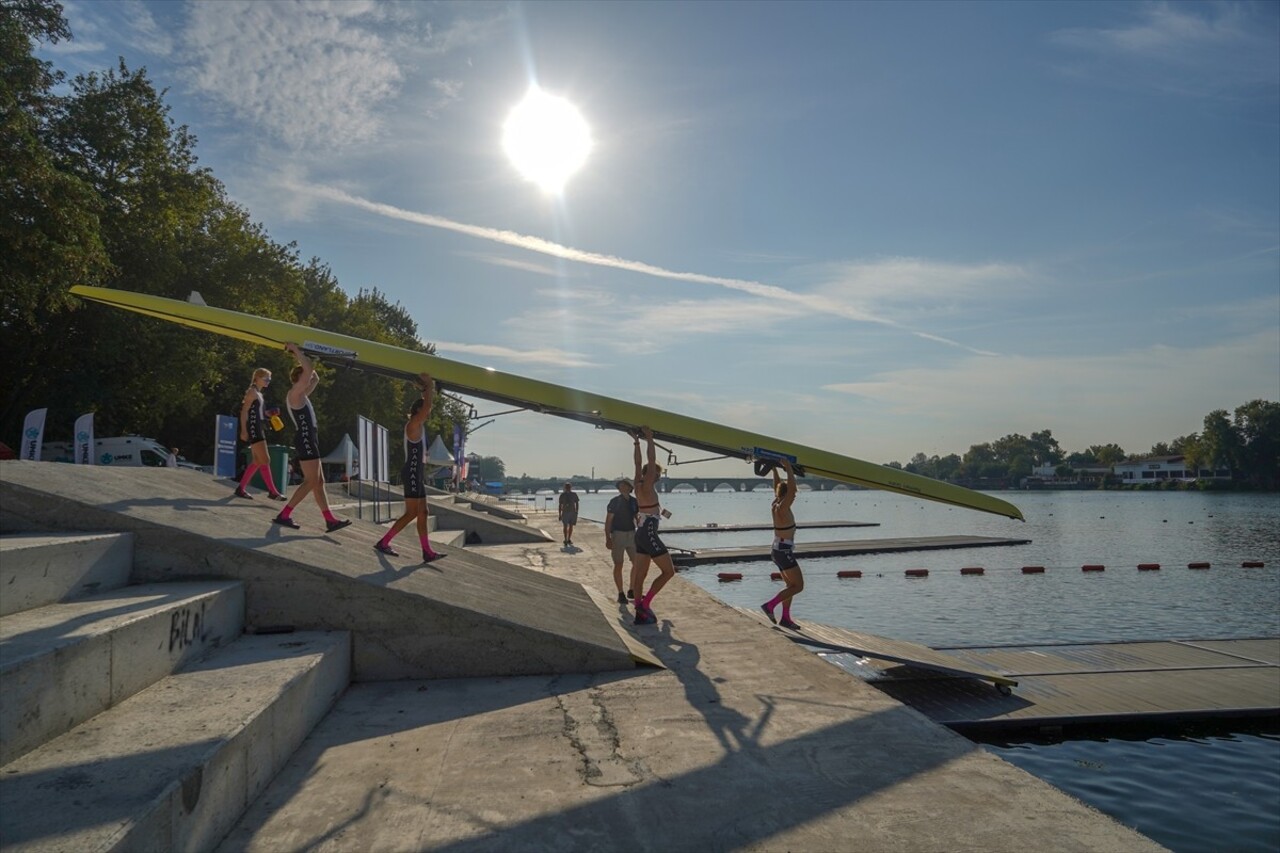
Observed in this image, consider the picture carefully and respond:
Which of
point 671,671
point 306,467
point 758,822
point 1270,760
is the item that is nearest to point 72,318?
point 306,467

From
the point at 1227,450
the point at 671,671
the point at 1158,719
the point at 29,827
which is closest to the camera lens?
the point at 29,827

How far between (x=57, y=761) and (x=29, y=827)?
69 cm

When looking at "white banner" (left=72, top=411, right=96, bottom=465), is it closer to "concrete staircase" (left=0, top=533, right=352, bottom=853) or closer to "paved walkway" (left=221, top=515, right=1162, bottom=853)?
"concrete staircase" (left=0, top=533, right=352, bottom=853)

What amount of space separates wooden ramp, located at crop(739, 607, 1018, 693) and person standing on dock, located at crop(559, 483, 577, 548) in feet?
40.1

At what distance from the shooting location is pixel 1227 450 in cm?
13538

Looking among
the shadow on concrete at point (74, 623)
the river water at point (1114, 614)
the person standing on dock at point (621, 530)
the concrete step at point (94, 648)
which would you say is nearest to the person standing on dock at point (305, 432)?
the concrete step at point (94, 648)

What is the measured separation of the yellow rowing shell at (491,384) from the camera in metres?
8.88

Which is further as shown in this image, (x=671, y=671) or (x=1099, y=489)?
(x=1099, y=489)

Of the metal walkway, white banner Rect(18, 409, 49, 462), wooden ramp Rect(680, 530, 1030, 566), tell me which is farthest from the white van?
the metal walkway

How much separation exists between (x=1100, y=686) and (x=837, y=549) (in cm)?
2473

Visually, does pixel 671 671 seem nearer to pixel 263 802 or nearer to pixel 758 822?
pixel 758 822

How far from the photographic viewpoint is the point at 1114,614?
1998 cm

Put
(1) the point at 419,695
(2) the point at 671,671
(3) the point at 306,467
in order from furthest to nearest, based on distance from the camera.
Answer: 1. (3) the point at 306,467
2. (2) the point at 671,671
3. (1) the point at 419,695

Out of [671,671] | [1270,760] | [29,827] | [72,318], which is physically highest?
[72,318]
